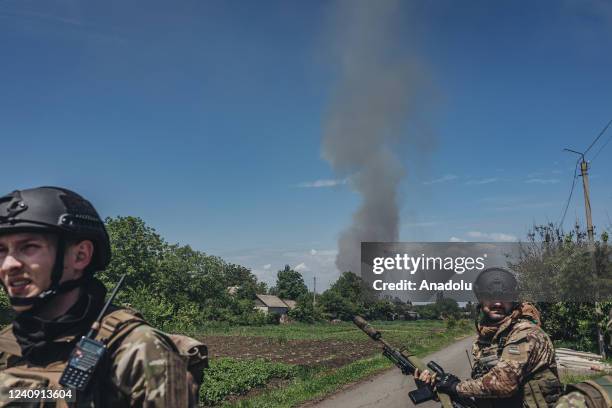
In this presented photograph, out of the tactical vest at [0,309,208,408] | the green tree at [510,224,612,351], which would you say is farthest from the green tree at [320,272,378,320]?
the tactical vest at [0,309,208,408]

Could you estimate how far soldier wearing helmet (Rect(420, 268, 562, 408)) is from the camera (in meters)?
4.28

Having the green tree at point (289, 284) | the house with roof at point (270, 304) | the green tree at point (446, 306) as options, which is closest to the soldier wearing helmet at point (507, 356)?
the house with roof at point (270, 304)

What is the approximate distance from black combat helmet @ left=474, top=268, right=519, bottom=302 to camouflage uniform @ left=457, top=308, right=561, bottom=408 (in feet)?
0.77

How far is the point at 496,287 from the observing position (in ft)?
15.3

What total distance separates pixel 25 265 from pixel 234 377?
1343 centimetres

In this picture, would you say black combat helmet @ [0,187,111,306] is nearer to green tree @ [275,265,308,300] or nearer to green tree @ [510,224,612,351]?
green tree @ [510,224,612,351]

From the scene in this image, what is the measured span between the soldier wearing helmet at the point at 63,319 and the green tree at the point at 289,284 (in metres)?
118

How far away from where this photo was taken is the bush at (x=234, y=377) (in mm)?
12641

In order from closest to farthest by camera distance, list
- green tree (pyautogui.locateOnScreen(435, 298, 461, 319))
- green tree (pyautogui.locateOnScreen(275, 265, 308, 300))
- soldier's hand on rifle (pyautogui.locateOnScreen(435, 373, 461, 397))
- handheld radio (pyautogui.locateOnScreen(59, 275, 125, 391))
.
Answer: handheld radio (pyautogui.locateOnScreen(59, 275, 125, 391))
soldier's hand on rifle (pyautogui.locateOnScreen(435, 373, 461, 397))
green tree (pyautogui.locateOnScreen(435, 298, 461, 319))
green tree (pyautogui.locateOnScreen(275, 265, 308, 300))

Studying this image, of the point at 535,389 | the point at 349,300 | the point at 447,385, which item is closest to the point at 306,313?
the point at 349,300

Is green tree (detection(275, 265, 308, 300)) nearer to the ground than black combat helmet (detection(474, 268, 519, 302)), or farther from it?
farther from it

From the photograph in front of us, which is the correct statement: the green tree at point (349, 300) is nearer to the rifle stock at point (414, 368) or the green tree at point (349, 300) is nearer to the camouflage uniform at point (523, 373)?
the rifle stock at point (414, 368)

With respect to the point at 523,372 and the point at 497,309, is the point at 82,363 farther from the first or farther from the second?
the point at 497,309

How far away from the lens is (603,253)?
2077cm
